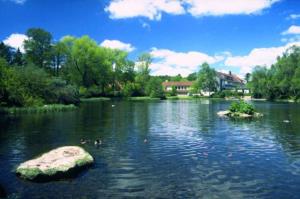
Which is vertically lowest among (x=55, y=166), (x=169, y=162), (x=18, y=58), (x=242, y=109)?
(x=169, y=162)

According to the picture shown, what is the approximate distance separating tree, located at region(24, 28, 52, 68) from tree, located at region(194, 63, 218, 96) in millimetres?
91937

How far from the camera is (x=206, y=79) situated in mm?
185500

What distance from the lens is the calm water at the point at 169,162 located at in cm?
1805

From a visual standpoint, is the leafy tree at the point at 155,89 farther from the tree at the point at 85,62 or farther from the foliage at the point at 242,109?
the foliage at the point at 242,109

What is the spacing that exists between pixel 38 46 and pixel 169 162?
98803 mm

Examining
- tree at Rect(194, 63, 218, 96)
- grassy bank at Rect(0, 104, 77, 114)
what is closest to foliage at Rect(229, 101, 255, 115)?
grassy bank at Rect(0, 104, 77, 114)

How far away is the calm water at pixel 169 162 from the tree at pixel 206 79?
14511 centimetres

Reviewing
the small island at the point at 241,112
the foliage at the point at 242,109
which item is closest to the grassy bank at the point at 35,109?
the small island at the point at 241,112

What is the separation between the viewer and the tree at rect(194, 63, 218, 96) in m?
186

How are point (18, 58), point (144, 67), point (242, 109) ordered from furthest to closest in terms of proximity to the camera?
1. point (144, 67)
2. point (18, 58)
3. point (242, 109)

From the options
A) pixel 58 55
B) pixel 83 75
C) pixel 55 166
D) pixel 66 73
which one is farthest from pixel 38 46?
pixel 55 166

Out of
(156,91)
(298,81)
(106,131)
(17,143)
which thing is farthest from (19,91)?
(298,81)

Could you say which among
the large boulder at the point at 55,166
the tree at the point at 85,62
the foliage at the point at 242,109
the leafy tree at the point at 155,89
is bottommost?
the large boulder at the point at 55,166

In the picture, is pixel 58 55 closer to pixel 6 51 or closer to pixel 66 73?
pixel 66 73
